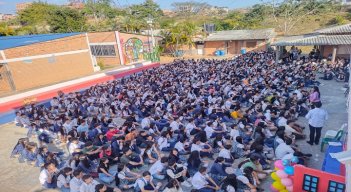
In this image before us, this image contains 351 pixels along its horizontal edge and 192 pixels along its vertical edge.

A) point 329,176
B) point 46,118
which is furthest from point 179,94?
point 329,176

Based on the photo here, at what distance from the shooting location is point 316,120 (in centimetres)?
721

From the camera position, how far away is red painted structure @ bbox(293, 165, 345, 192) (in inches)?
190

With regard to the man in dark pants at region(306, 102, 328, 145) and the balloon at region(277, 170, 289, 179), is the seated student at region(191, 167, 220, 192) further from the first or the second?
the man in dark pants at region(306, 102, 328, 145)

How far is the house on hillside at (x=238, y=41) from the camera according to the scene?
3058 centimetres

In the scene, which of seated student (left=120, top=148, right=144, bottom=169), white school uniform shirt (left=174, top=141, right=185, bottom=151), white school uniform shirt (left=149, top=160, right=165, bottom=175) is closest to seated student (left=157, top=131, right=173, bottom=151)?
white school uniform shirt (left=174, top=141, right=185, bottom=151)

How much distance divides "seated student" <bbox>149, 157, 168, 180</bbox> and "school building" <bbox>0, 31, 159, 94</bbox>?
1629 cm

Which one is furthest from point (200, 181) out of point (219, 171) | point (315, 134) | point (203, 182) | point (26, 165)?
point (26, 165)

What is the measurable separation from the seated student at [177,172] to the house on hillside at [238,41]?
88.1 ft

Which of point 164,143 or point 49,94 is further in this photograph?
point 49,94

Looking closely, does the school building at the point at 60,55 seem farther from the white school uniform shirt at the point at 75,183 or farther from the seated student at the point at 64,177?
the white school uniform shirt at the point at 75,183

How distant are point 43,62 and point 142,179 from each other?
60.0 ft

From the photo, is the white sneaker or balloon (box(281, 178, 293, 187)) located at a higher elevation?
balloon (box(281, 178, 293, 187))

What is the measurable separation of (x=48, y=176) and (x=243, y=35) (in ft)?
97.3

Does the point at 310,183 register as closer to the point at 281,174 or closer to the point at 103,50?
the point at 281,174
